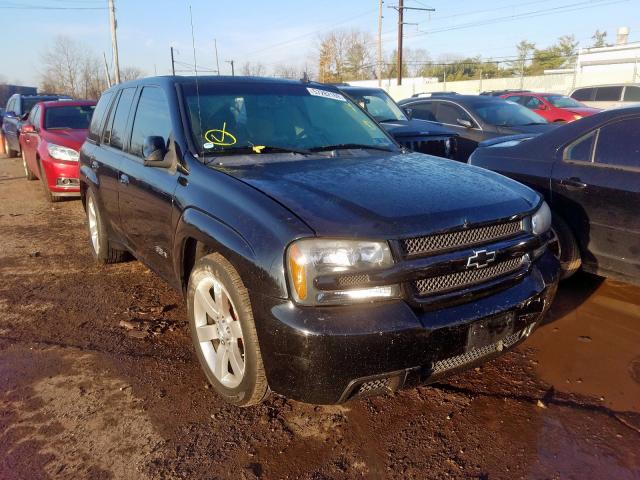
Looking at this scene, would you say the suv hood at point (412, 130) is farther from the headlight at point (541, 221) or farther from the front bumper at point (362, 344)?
the front bumper at point (362, 344)

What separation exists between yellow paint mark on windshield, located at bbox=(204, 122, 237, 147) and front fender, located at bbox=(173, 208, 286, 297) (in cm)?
55

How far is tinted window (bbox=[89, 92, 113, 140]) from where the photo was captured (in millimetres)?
4848

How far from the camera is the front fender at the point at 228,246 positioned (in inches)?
90.7

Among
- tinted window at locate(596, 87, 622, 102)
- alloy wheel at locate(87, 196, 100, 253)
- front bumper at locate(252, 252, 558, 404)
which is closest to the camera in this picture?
front bumper at locate(252, 252, 558, 404)

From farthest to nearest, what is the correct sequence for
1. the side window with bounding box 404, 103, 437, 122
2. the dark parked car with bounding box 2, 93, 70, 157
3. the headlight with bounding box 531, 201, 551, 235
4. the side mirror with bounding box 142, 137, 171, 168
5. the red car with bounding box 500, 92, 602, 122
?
the red car with bounding box 500, 92, 602, 122 < the dark parked car with bounding box 2, 93, 70, 157 < the side window with bounding box 404, 103, 437, 122 < the side mirror with bounding box 142, 137, 171, 168 < the headlight with bounding box 531, 201, 551, 235

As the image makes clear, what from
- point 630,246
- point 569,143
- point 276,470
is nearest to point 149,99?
point 276,470

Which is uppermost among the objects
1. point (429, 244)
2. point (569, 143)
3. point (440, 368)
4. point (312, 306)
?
point (569, 143)

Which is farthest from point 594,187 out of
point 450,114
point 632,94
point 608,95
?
point 608,95

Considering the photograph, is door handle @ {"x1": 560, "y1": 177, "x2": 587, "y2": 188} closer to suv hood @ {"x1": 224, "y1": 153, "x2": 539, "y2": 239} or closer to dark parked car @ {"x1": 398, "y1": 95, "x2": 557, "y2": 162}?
suv hood @ {"x1": 224, "y1": 153, "x2": 539, "y2": 239}

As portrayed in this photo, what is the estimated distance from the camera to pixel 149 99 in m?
3.84

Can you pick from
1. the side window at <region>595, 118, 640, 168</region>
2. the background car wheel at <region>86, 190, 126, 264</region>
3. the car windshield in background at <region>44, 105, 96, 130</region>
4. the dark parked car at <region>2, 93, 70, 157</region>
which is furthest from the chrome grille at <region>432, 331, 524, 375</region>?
the dark parked car at <region>2, 93, 70, 157</region>

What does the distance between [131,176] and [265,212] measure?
1846mm

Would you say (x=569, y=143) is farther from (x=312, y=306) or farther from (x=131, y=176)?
(x=131, y=176)

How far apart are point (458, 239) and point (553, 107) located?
574 inches
